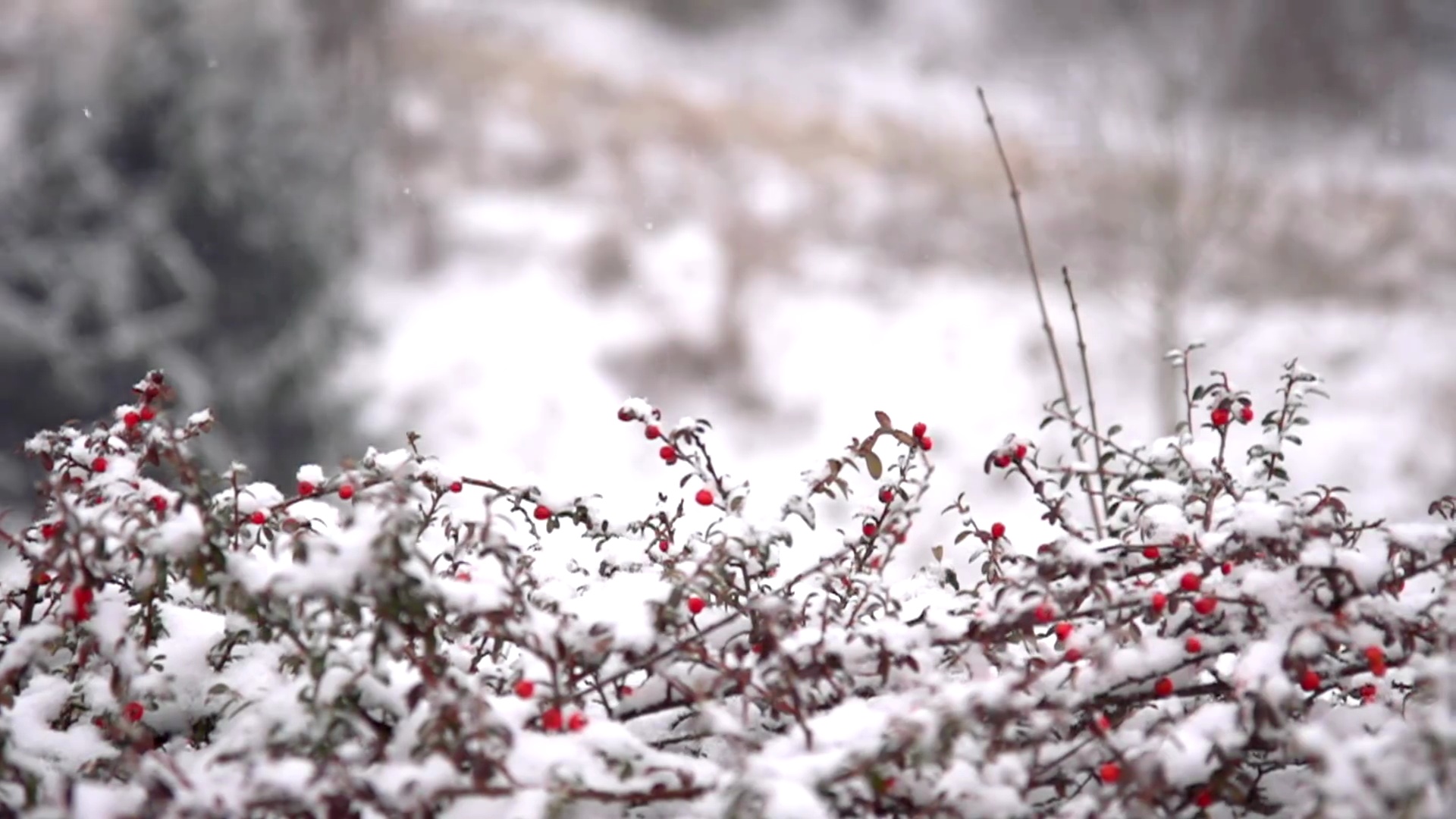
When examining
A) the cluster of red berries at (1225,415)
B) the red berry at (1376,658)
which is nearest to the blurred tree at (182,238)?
the cluster of red berries at (1225,415)

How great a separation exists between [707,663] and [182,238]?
20.6 feet

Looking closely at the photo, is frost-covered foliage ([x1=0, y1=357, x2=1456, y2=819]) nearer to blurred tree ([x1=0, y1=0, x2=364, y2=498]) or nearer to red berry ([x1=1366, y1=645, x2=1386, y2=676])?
red berry ([x1=1366, y1=645, x2=1386, y2=676])

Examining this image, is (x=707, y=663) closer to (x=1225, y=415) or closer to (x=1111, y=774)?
(x=1111, y=774)

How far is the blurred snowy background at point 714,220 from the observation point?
21.1 feet

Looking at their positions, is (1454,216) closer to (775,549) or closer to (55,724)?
(775,549)

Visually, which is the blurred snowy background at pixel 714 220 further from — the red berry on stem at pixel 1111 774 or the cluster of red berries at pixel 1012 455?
the red berry on stem at pixel 1111 774

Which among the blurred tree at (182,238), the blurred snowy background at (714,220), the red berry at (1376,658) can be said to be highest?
the blurred snowy background at (714,220)

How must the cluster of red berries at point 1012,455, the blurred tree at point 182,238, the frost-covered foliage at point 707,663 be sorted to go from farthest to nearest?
the blurred tree at point 182,238, the cluster of red berries at point 1012,455, the frost-covered foliage at point 707,663

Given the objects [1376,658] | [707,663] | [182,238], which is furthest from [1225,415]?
[182,238]

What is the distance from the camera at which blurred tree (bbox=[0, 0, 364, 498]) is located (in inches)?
242

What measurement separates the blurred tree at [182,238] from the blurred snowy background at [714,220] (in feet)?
0.08

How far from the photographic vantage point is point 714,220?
11.8 m

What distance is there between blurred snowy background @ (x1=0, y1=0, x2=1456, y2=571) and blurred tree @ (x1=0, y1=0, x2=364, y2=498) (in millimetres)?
23

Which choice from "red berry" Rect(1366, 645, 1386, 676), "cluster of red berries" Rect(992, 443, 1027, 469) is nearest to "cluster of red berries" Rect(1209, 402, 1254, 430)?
"cluster of red berries" Rect(992, 443, 1027, 469)
